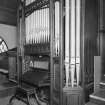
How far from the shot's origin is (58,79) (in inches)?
81.2

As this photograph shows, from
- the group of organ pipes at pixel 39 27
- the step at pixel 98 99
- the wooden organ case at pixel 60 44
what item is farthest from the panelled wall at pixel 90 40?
the group of organ pipes at pixel 39 27

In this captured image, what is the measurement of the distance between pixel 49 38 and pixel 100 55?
1.09 meters

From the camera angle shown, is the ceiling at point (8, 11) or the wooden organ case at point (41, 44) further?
the ceiling at point (8, 11)

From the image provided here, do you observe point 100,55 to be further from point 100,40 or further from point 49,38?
point 49,38

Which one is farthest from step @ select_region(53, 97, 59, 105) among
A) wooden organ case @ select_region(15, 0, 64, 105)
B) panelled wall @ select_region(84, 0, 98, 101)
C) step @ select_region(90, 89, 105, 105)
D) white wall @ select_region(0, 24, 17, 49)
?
white wall @ select_region(0, 24, 17, 49)

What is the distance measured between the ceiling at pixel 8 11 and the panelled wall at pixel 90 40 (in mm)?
3269

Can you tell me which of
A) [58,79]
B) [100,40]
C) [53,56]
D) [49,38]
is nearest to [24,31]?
[49,38]

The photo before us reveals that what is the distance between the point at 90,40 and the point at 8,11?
3.69 meters

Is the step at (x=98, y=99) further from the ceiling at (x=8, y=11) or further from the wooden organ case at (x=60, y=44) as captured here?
the ceiling at (x=8, y=11)

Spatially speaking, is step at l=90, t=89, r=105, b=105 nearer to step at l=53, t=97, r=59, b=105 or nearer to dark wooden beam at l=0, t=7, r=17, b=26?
step at l=53, t=97, r=59, b=105

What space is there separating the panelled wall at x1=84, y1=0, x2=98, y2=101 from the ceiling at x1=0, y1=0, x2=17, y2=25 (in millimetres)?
3269

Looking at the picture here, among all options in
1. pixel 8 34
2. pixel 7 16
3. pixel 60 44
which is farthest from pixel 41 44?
pixel 8 34

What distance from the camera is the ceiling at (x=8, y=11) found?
431cm

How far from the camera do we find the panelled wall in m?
1.99
